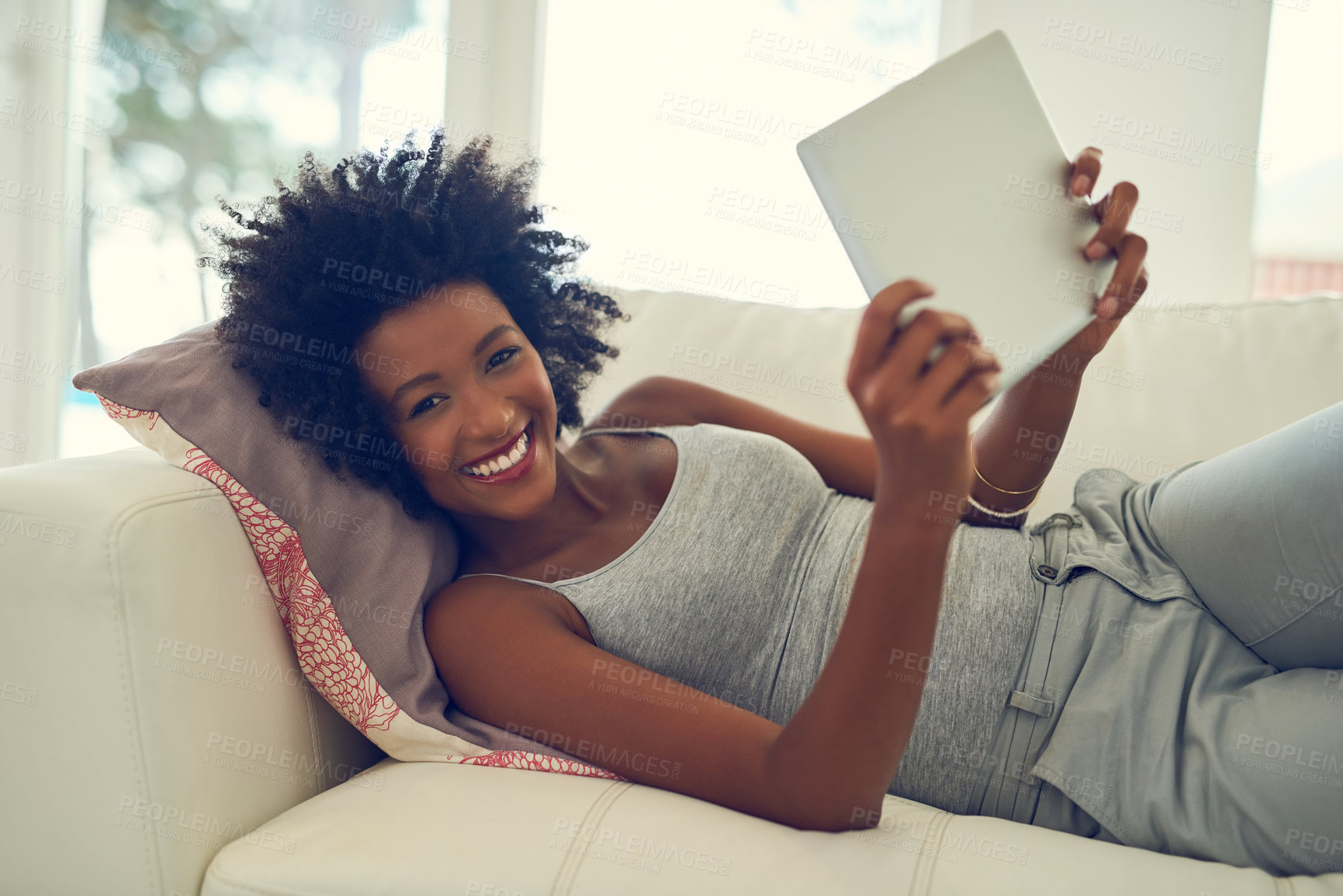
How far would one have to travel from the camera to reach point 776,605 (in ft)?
3.41

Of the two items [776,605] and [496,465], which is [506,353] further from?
[776,605]

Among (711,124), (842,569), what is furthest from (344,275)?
(711,124)

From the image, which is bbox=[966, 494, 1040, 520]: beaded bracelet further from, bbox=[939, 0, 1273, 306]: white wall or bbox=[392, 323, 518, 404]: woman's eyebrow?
bbox=[939, 0, 1273, 306]: white wall

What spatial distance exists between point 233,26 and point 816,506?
2222 mm

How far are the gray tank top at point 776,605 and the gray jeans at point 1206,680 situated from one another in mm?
36

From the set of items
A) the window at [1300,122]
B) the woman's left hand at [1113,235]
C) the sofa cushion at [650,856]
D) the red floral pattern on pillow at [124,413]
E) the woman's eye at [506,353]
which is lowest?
the sofa cushion at [650,856]

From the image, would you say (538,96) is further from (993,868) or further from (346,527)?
(993,868)

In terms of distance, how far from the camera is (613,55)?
7.99ft

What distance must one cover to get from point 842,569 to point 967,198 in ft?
1.45

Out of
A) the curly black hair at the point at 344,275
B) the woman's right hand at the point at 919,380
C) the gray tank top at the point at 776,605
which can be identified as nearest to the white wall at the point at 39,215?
the curly black hair at the point at 344,275

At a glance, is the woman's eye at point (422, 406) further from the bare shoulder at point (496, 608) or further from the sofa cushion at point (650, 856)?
the sofa cushion at point (650, 856)

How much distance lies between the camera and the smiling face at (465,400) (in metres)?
1.00

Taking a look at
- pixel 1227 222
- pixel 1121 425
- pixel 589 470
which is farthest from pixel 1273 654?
pixel 1227 222

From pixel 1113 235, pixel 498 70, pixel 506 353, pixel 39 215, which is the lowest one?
pixel 506 353
